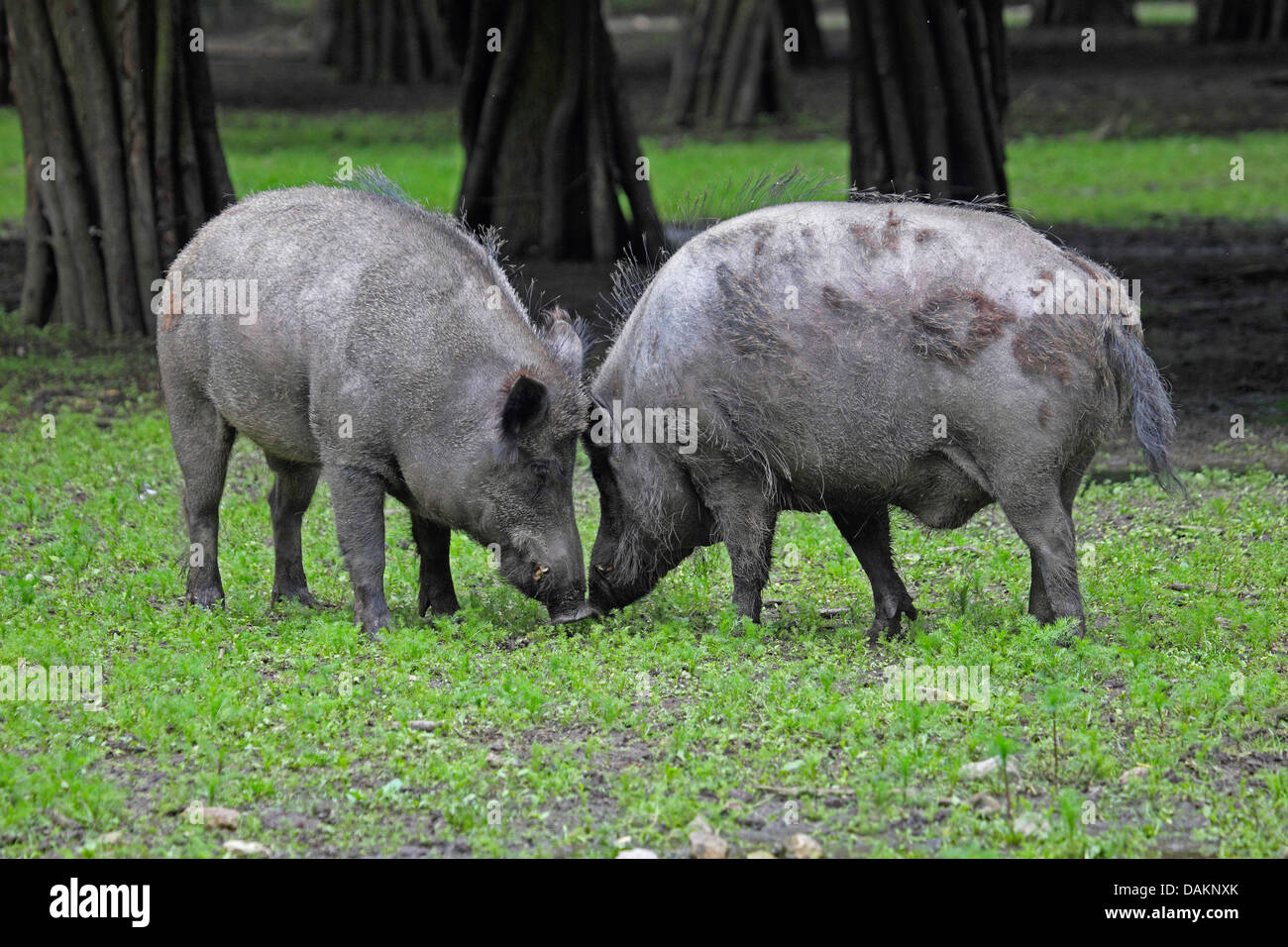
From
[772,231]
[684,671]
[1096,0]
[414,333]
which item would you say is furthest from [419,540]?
[1096,0]

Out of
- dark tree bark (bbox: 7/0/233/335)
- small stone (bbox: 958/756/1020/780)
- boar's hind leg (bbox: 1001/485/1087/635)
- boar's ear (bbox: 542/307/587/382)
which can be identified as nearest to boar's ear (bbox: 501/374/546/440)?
boar's ear (bbox: 542/307/587/382)

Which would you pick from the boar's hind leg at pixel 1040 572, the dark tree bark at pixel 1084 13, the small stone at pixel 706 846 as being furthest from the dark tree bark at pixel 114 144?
the dark tree bark at pixel 1084 13

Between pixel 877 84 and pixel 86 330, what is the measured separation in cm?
704

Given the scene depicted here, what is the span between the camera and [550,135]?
1647 centimetres

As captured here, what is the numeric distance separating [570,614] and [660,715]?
124cm

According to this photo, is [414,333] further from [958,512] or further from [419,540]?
[958,512]

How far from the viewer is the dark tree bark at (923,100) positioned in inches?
559

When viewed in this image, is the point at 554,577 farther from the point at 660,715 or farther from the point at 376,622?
the point at 660,715

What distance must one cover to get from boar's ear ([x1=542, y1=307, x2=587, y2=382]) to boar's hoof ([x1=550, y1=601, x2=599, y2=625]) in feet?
3.23

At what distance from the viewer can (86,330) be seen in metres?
14.3

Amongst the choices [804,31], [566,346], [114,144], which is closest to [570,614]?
[566,346]

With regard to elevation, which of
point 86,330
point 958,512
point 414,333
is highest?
point 414,333

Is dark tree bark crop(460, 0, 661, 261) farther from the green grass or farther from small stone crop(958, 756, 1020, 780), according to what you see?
small stone crop(958, 756, 1020, 780)

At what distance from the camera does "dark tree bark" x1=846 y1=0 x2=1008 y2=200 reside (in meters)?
14.2
